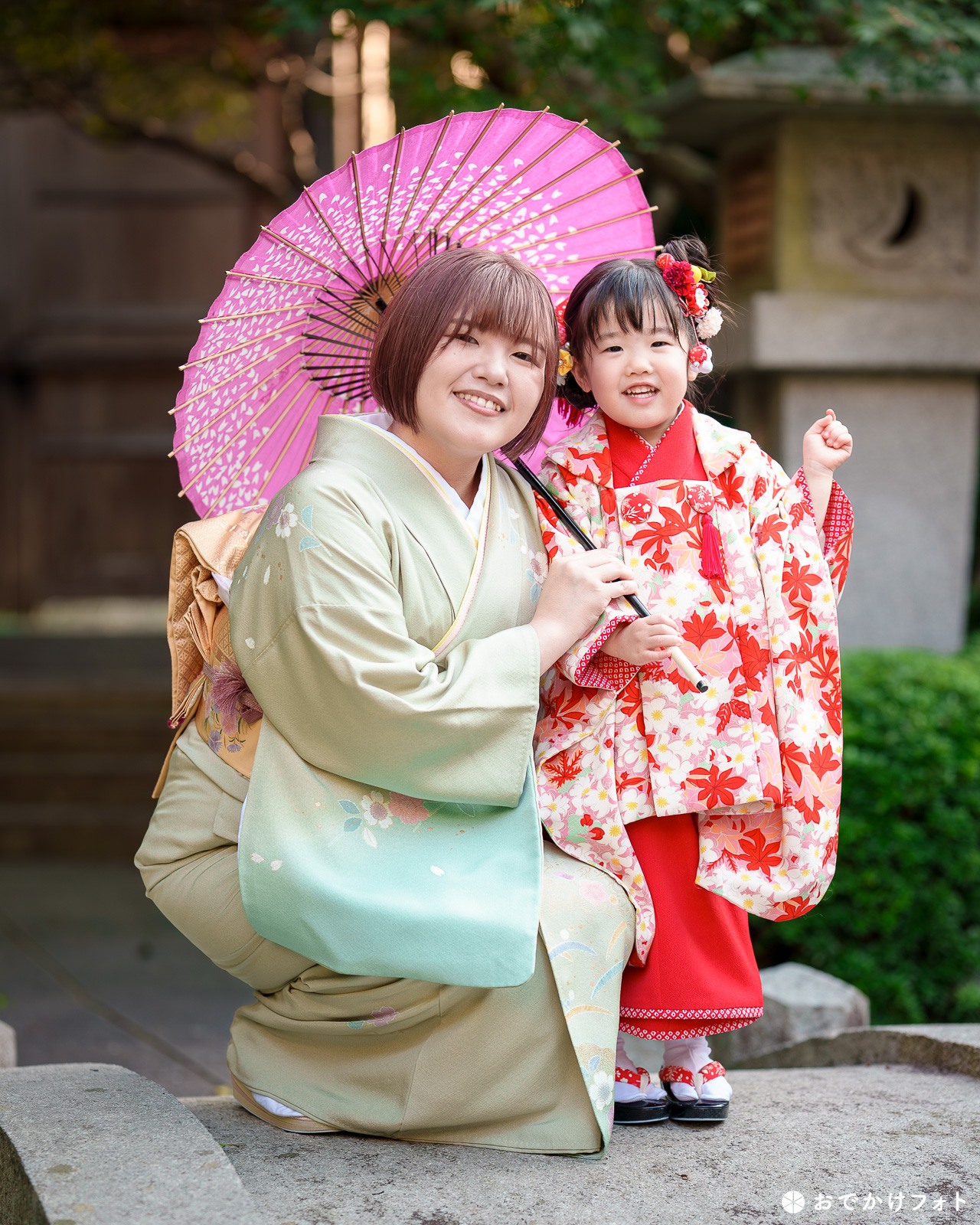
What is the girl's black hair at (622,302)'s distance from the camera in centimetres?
230

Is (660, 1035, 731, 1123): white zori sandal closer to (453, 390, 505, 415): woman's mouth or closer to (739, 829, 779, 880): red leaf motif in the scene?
(739, 829, 779, 880): red leaf motif

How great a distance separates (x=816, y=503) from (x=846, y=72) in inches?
95.4

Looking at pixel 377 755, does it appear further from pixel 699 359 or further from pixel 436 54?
pixel 436 54

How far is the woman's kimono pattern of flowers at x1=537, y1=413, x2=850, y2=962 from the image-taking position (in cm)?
231

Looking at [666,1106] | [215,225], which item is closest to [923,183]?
[666,1106]

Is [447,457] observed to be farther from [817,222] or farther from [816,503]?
[817,222]

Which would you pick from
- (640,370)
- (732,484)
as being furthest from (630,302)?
(732,484)

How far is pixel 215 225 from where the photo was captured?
8.45m

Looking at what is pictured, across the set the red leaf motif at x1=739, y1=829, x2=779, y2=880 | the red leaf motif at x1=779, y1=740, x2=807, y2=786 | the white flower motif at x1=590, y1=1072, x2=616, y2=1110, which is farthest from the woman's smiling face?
the white flower motif at x1=590, y1=1072, x2=616, y2=1110

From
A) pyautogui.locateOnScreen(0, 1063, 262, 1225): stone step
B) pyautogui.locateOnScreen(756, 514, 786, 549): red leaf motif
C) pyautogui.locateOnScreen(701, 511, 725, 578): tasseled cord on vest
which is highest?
pyautogui.locateOnScreen(756, 514, 786, 549): red leaf motif

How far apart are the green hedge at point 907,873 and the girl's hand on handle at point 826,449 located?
5.49 ft

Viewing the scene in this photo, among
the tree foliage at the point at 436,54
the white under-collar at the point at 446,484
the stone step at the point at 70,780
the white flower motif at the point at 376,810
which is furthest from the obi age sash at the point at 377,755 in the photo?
the stone step at the point at 70,780

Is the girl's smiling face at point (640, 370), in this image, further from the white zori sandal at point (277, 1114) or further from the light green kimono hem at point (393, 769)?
the white zori sandal at point (277, 1114)

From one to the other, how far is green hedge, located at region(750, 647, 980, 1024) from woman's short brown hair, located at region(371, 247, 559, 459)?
2.21 metres
